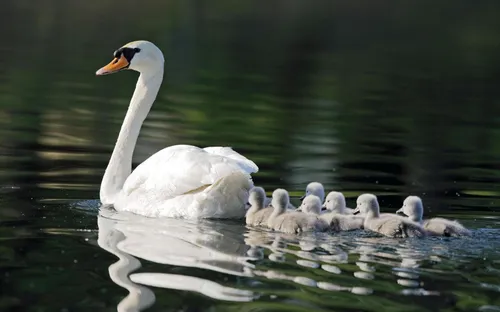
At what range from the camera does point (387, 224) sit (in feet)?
34.9

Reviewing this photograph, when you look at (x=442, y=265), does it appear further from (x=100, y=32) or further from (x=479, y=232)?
(x=100, y=32)

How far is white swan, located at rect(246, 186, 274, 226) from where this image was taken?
11203 mm

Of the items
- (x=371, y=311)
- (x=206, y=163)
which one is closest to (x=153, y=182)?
(x=206, y=163)

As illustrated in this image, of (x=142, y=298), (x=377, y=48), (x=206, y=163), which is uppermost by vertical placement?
(x=377, y=48)

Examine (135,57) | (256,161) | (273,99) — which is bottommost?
(256,161)

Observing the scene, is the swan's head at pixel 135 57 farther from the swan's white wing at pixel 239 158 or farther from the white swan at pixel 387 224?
the white swan at pixel 387 224

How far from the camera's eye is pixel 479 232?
10961mm

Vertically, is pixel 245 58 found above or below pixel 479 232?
above

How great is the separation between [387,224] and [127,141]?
11.5ft

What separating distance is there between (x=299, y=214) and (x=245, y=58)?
2698 cm

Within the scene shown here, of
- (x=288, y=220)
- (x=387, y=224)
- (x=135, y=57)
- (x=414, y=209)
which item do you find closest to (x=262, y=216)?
(x=288, y=220)

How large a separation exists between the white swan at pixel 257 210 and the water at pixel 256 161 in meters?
0.15

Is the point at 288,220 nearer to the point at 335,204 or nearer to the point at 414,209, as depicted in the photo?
the point at 335,204

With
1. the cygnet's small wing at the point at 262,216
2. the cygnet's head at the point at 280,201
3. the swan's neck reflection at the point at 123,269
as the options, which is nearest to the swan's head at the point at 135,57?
the swan's neck reflection at the point at 123,269
